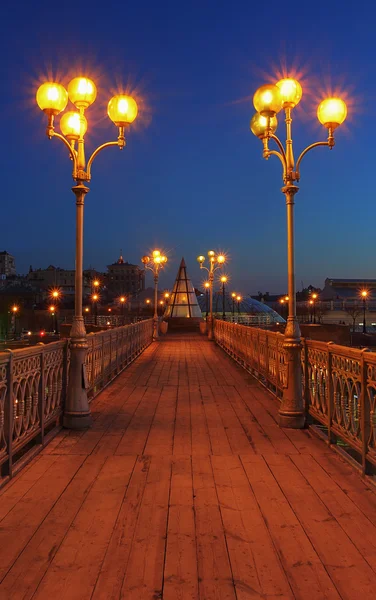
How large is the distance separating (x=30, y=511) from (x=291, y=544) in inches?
84.2

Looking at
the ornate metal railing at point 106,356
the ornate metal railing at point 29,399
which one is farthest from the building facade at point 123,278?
the ornate metal railing at point 29,399

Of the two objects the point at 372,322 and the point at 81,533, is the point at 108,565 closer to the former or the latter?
the point at 81,533

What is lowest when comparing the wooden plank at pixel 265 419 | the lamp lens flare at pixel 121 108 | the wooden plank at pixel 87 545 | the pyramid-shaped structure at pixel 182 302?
the wooden plank at pixel 265 419

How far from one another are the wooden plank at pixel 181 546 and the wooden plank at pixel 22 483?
1.37 m

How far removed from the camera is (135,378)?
13.2 meters

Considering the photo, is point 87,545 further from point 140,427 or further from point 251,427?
point 251,427

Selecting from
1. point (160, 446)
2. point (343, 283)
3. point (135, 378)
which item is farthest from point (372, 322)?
point (160, 446)

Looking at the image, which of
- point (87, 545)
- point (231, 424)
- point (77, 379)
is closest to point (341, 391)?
point (231, 424)

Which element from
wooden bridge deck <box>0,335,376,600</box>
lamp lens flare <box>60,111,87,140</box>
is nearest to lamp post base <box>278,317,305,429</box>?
wooden bridge deck <box>0,335,376,600</box>

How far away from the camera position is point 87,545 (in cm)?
344

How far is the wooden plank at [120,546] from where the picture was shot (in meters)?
2.87

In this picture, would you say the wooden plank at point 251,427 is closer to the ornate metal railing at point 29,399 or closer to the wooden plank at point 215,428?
the wooden plank at point 215,428

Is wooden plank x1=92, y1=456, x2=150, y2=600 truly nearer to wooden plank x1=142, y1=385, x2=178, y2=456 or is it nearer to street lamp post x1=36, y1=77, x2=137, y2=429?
wooden plank x1=142, y1=385, x2=178, y2=456

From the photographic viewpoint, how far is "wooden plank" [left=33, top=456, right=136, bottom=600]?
288cm
